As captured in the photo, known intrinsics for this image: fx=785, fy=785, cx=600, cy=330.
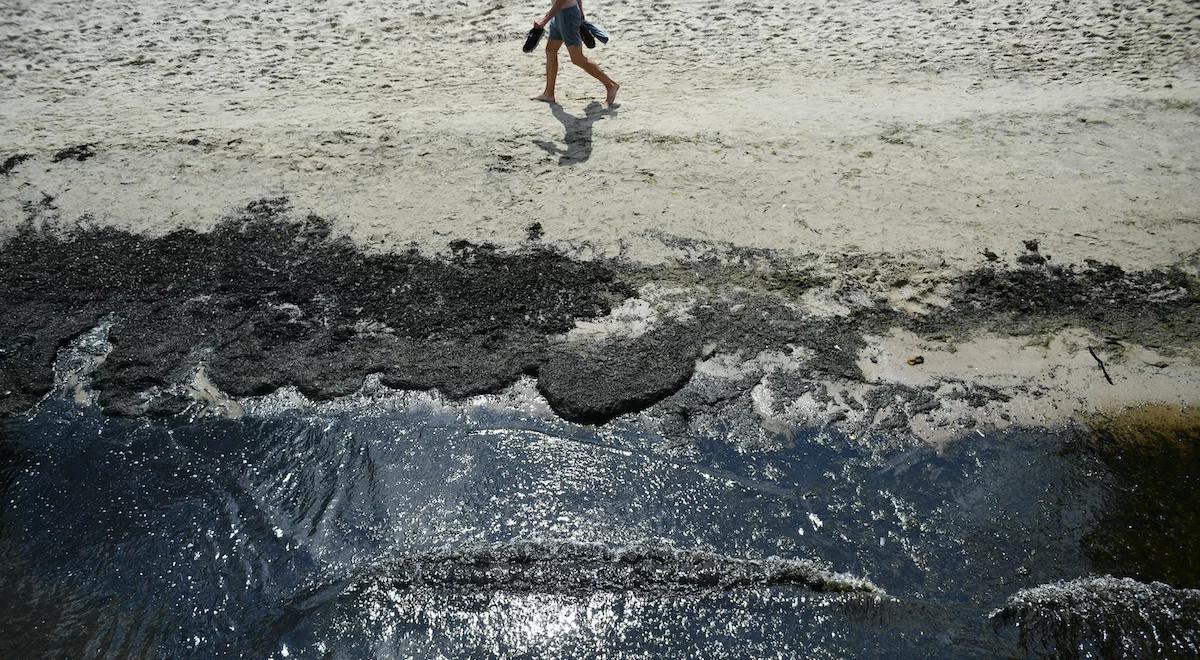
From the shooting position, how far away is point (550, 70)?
6527 mm

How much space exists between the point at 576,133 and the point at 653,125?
63 cm

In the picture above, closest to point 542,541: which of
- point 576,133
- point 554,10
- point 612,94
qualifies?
point 576,133

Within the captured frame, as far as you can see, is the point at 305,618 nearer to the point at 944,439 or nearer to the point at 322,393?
the point at 322,393

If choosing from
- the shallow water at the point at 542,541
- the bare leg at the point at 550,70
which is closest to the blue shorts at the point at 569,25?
the bare leg at the point at 550,70

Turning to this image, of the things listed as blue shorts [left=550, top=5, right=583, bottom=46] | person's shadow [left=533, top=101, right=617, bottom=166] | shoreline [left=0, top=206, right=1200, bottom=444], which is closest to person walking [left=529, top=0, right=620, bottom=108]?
blue shorts [left=550, top=5, right=583, bottom=46]

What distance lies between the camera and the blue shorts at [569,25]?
242 inches

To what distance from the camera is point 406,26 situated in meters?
7.68

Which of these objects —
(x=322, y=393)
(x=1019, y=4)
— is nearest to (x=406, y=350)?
(x=322, y=393)

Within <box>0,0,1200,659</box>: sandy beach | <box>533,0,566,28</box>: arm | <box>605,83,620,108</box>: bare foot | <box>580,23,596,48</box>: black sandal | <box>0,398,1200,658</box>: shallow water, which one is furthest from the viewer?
<box>605,83,620,108</box>: bare foot

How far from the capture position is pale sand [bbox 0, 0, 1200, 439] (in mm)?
5527

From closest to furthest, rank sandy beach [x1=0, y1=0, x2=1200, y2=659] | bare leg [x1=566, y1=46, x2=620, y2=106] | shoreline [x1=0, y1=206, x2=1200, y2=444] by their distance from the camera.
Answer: sandy beach [x1=0, y1=0, x2=1200, y2=659] → shoreline [x1=0, y1=206, x2=1200, y2=444] → bare leg [x1=566, y1=46, x2=620, y2=106]

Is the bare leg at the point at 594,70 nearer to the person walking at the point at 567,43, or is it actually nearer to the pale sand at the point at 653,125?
the person walking at the point at 567,43

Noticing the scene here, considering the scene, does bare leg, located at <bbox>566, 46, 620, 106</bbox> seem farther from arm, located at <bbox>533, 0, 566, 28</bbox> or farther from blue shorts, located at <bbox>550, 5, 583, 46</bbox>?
arm, located at <bbox>533, 0, 566, 28</bbox>

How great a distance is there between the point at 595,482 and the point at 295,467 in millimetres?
1633
